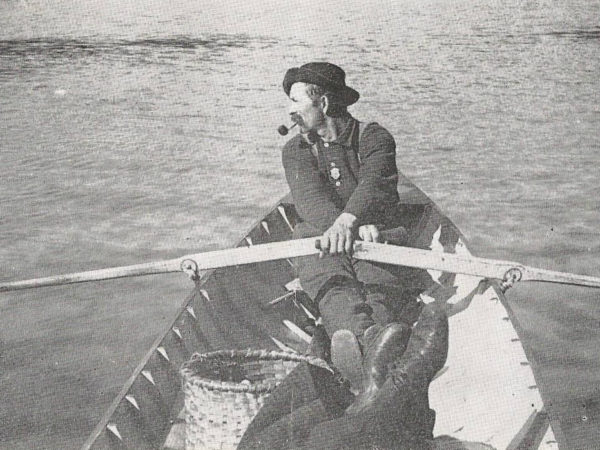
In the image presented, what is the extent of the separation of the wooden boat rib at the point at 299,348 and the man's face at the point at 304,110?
3.09 feet

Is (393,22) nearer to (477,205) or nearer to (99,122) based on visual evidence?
(99,122)

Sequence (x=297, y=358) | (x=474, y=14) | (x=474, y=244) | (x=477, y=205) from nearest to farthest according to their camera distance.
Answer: (x=297, y=358)
(x=474, y=244)
(x=477, y=205)
(x=474, y=14)

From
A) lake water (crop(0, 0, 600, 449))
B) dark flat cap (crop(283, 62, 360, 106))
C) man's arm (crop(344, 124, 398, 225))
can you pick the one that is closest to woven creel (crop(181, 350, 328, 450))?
man's arm (crop(344, 124, 398, 225))

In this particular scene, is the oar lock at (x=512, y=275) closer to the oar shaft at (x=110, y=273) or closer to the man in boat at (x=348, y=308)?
the man in boat at (x=348, y=308)

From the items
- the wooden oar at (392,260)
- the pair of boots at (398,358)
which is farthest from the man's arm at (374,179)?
the pair of boots at (398,358)

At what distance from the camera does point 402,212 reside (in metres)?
5.62

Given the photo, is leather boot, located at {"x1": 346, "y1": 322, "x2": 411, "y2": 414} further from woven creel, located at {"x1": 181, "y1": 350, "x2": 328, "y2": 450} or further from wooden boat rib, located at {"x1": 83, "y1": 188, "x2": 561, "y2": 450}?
wooden boat rib, located at {"x1": 83, "y1": 188, "x2": 561, "y2": 450}

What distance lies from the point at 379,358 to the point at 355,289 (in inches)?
28.4

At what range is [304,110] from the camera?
12.9ft

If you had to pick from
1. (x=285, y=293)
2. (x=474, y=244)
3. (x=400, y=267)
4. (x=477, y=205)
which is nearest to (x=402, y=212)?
(x=285, y=293)

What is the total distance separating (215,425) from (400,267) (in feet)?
4.33

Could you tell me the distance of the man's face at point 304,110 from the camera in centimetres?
389

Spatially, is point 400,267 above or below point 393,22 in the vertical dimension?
below

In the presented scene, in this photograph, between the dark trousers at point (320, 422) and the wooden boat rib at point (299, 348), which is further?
the wooden boat rib at point (299, 348)
